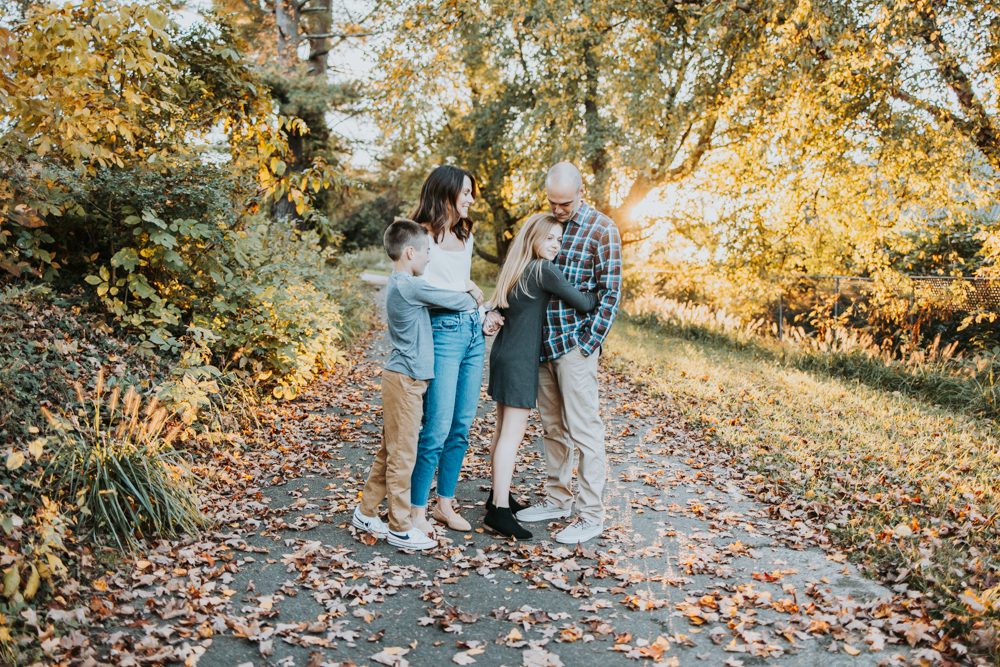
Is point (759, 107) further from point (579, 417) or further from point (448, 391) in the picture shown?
point (448, 391)

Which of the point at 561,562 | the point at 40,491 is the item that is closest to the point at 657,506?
the point at 561,562

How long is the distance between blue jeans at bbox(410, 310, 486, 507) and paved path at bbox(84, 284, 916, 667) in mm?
553

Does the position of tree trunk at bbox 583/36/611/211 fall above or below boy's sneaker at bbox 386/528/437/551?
above

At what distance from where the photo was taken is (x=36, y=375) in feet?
16.0

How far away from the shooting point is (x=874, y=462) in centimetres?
604

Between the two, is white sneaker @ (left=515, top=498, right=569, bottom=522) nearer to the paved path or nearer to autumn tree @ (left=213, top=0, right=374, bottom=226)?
the paved path

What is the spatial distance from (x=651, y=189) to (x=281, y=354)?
1157 cm

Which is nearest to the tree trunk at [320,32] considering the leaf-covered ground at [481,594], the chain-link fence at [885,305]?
the chain-link fence at [885,305]

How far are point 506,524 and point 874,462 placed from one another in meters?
3.50

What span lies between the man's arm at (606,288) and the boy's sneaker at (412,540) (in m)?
1.57

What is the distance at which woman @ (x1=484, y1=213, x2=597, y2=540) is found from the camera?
4.48 m

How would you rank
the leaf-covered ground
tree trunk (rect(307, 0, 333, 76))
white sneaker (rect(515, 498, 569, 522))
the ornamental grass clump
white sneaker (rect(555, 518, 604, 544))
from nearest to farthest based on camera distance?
the leaf-covered ground → the ornamental grass clump → white sneaker (rect(555, 518, 604, 544)) → white sneaker (rect(515, 498, 569, 522)) → tree trunk (rect(307, 0, 333, 76))

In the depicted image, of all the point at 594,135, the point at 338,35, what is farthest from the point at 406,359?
the point at 338,35

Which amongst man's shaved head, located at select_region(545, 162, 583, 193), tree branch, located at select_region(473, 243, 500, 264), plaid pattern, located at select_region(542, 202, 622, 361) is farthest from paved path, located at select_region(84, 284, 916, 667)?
tree branch, located at select_region(473, 243, 500, 264)
